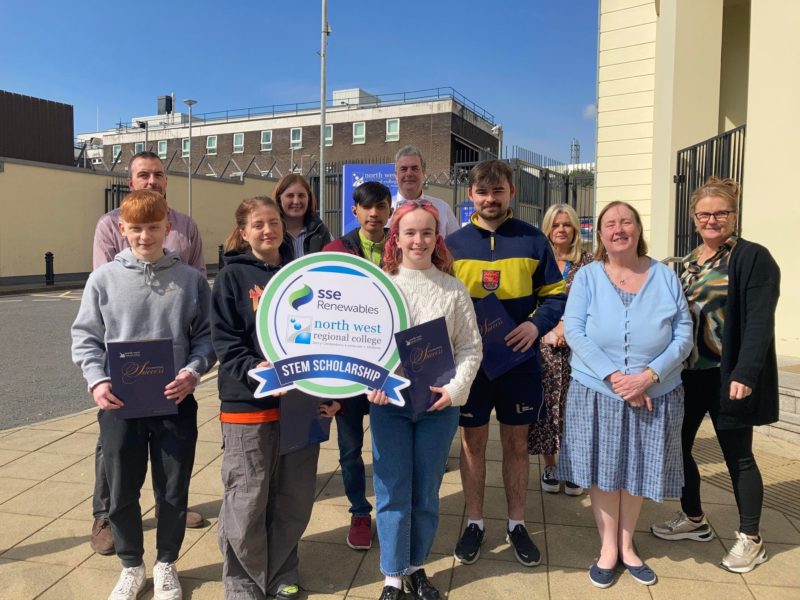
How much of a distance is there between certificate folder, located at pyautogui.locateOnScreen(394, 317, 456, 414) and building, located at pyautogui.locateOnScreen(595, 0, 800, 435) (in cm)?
398

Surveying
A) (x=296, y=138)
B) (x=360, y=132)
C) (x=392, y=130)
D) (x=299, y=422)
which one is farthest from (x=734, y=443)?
(x=296, y=138)

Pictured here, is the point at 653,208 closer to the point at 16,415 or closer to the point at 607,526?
the point at 607,526

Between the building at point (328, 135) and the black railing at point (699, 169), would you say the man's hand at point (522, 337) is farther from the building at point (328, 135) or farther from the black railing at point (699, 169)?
the building at point (328, 135)

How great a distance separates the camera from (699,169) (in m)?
8.23

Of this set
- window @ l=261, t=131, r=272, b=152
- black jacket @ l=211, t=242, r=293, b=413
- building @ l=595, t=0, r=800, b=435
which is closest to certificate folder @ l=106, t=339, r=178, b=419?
black jacket @ l=211, t=242, r=293, b=413

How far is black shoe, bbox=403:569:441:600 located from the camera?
278 centimetres

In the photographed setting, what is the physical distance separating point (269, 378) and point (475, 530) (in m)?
1.55

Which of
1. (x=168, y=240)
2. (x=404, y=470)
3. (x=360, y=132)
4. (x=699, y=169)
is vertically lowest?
(x=404, y=470)

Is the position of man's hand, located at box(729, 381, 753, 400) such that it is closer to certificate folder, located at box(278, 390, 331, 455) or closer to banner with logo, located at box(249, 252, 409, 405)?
banner with logo, located at box(249, 252, 409, 405)

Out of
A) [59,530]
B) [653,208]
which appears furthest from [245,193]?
[59,530]

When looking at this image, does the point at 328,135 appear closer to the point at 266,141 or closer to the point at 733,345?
the point at 266,141

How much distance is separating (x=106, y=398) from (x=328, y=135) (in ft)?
150

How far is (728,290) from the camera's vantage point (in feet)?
10.0

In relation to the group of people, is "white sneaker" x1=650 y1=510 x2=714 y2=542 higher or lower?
lower
